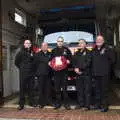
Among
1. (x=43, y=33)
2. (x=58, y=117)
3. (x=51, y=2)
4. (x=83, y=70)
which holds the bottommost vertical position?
(x=58, y=117)

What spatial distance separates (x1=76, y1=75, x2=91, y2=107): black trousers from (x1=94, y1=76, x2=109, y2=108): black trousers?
20 centimetres

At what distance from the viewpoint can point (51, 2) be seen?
44.9ft

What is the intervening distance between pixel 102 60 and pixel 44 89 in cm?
189

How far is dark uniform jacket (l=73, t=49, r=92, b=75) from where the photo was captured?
8.81 meters

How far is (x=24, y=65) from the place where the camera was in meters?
9.21

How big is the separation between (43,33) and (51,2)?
245 cm

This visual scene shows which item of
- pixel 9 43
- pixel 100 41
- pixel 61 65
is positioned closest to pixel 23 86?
pixel 61 65

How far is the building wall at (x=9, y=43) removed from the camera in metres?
11.7

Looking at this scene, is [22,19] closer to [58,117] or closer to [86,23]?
[86,23]

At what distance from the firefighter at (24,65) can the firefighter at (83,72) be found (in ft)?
4.03

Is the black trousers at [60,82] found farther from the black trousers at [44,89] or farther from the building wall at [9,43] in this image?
the building wall at [9,43]

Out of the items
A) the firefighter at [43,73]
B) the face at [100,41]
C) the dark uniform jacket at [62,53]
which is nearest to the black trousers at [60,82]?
the firefighter at [43,73]

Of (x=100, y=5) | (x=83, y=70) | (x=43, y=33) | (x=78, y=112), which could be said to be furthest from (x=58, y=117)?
(x=100, y=5)

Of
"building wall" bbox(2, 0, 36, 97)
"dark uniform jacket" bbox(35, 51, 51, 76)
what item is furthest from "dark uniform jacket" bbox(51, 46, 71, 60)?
"building wall" bbox(2, 0, 36, 97)
